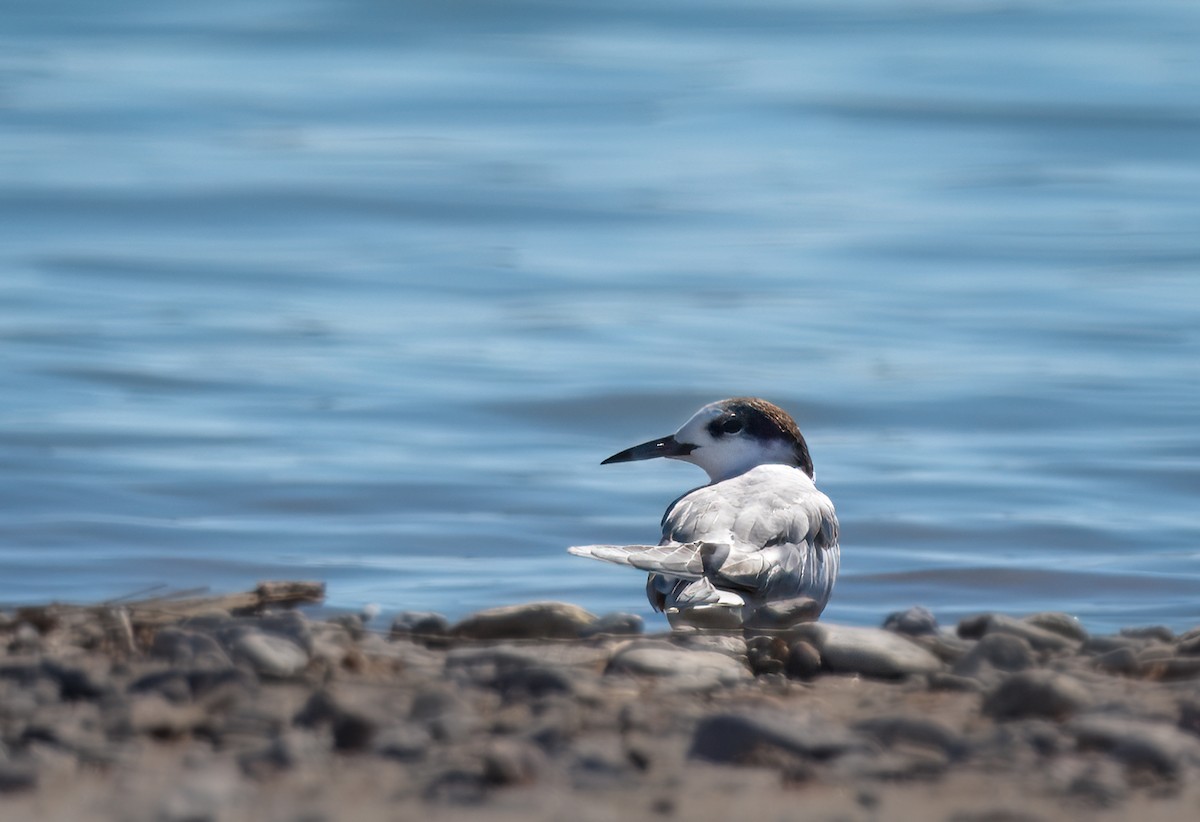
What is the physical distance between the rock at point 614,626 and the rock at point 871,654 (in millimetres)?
902

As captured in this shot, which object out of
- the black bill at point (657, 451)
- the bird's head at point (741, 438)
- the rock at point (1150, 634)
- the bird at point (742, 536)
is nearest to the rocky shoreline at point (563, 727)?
the rock at point (1150, 634)

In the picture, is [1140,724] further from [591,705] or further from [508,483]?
[508,483]

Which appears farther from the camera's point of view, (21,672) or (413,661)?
(413,661)

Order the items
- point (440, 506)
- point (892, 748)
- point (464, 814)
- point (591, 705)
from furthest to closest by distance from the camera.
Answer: point (440, 506) < point (591, 705) < point (892, 748) < point (464, 814)

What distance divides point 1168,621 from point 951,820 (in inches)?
206

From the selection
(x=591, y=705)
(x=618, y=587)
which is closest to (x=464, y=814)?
(x=591, y=705)

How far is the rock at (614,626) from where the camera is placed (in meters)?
6.29

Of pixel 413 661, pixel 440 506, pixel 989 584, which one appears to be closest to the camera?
pixel 413 661

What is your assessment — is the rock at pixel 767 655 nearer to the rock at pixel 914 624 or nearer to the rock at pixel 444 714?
the rock at pixel 914 624

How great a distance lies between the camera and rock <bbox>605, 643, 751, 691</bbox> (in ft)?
16.5

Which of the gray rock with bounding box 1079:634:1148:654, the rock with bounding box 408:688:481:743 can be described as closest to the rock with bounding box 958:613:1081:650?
the gray rock with bounding box 1079:634:1148:654

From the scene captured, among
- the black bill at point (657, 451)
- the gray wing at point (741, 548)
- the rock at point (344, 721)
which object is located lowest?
the rock at point (344, 721)

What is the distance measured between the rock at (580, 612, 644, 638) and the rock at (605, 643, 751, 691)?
96 centimetres

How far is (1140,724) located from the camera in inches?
170
